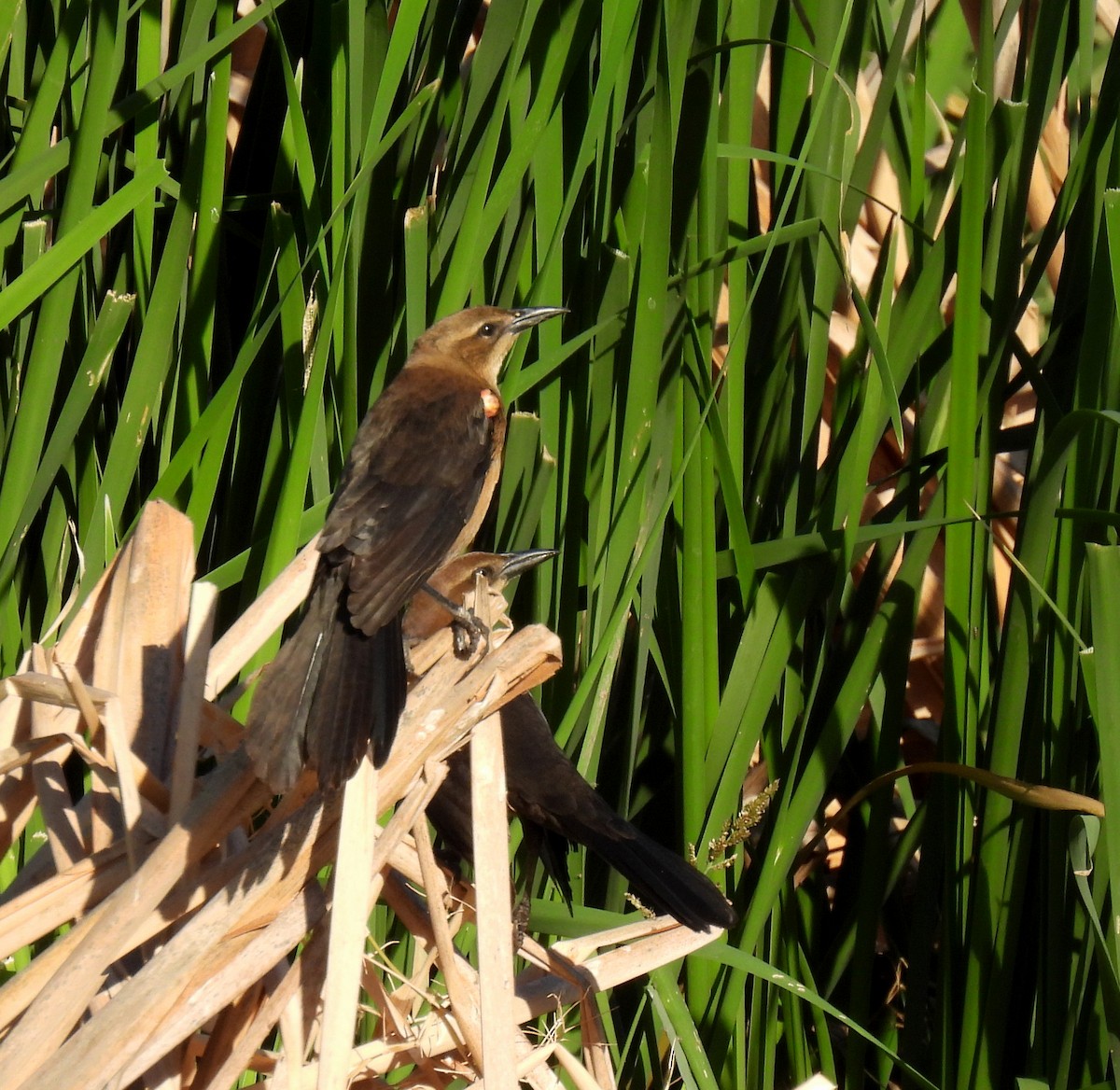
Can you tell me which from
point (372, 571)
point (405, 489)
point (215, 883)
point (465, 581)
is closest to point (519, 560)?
point (465, 581)

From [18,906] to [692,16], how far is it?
1469 mm

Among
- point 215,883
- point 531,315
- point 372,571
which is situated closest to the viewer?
point 215,883

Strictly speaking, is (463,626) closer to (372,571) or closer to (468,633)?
(468,633)

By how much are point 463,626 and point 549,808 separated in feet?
1.13

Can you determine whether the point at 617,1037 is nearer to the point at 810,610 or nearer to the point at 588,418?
the point at 810,610

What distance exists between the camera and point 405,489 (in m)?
1.98

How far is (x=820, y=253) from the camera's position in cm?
216

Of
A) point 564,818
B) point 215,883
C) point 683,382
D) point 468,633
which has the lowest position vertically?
point 564,818

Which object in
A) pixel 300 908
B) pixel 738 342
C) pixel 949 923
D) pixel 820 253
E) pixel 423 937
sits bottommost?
pixel 949 923

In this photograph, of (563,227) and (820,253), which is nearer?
(563,227)

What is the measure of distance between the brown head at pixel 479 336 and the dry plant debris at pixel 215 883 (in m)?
0.57

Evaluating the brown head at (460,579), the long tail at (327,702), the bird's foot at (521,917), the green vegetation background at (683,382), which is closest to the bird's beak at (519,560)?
the brown head at (460,579)

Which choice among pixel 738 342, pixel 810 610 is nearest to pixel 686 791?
pixel 810 610

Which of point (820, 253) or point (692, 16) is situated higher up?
point (692, 16)
